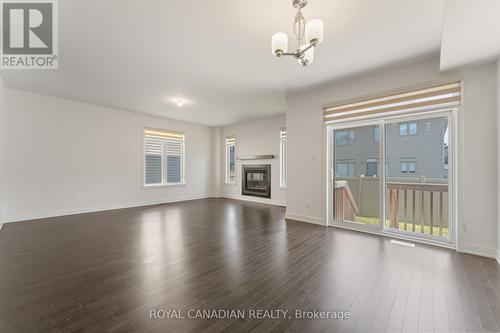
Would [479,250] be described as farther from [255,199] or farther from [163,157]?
[163,157]

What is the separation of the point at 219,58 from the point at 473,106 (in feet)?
12.0

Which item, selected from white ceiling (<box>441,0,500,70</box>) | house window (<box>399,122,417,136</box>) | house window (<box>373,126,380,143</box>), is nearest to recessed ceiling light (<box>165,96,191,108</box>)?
house window (<box>373,126,380,143</box>)

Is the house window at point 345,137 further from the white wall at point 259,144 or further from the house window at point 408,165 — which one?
the white wall at point 259,144

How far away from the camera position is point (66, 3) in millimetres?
2109

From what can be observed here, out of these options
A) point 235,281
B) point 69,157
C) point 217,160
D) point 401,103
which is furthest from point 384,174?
point 69,157

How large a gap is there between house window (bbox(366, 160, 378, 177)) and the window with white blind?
233 inches

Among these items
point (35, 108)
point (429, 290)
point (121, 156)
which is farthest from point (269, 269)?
point (35, 108)

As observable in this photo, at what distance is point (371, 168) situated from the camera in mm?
3883

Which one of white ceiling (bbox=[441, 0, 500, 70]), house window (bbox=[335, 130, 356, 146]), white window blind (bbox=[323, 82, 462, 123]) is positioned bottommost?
house window (bbox=[335, 130, 356, 146])

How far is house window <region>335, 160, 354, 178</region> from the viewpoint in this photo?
413cm

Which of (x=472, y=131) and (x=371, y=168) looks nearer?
(x=472, y=131)

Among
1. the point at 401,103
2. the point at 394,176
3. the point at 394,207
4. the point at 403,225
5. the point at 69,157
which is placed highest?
the point at 401,103

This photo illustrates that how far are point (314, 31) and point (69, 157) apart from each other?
6.14m

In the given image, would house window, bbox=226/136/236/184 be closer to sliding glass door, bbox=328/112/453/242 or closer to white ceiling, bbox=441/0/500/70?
sliding glass door, bbox=328/112/453/242
